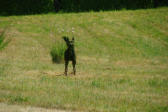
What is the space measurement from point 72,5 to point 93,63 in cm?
1578

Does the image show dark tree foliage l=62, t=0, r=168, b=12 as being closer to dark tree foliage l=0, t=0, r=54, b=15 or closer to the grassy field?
dark tree foliage l=0, t=0, r=54, b=15

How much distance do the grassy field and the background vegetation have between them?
2678 mm

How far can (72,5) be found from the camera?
3130cm

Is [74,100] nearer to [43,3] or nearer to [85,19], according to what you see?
[85,19]

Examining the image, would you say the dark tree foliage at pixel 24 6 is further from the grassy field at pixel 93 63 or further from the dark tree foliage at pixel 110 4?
the grassy field at pixel 93 63

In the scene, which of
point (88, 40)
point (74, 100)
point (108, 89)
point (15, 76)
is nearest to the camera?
point (74, 100)

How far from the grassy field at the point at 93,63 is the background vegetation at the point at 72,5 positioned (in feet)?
8.79

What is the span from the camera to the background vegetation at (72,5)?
3106 cm

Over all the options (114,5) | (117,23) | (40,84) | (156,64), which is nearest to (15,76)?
(40,84)

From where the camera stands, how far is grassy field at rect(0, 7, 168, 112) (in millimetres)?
7691

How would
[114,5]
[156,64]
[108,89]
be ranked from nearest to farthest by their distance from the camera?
[108,89], [156,64], [114,5]

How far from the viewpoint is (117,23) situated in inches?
998

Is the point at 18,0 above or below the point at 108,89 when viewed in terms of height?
above

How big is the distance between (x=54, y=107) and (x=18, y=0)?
2637cm
